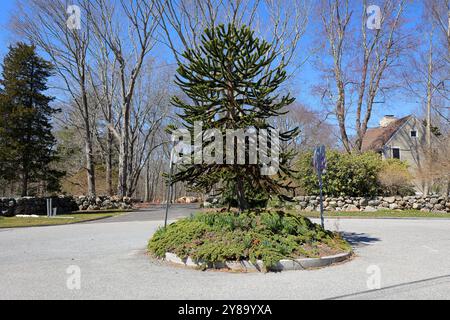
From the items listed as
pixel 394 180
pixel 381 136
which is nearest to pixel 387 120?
pixel 381 136

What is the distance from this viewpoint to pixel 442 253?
29.7 feet

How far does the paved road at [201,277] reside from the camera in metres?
5.75

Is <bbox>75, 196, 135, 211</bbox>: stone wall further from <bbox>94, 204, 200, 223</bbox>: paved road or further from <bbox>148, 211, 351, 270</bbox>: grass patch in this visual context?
<bbox>148, 211, 351, 270</bbox>: grass patch

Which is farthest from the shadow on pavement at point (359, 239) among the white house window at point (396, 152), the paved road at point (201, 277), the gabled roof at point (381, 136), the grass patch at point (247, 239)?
the white house window at point (396, 152)

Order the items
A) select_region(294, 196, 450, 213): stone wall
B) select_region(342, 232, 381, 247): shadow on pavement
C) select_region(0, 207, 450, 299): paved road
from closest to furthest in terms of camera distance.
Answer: select_region(0, 207, 450, 299): paved road → select_region(342, 232, 381, 247): shadow on pavement → select_region(294, 196, 450, 213): stone wall

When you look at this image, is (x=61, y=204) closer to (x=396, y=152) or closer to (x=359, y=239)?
(x=359, y=239)

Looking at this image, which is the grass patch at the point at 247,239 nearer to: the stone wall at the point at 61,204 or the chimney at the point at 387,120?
the stone wall at the point at 61,204

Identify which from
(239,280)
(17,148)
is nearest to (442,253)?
(239,280)

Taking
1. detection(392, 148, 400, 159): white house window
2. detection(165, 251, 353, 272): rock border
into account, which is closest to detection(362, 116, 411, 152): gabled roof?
detection(392, 148, 400, 159): white house window

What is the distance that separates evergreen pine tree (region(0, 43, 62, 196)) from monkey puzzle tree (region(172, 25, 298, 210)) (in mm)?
20773

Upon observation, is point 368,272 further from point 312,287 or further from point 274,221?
point 274,221

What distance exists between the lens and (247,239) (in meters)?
7.77

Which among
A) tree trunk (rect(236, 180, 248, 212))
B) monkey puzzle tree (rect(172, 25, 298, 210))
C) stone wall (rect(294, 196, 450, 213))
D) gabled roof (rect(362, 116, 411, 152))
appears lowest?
stone wall (rect(294, 196, 450, 213))

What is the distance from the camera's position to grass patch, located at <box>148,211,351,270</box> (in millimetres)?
7559
